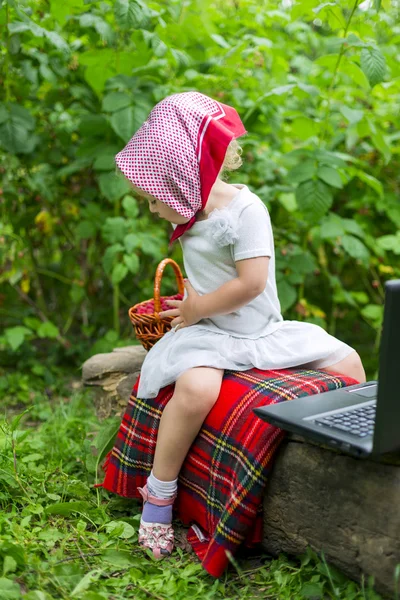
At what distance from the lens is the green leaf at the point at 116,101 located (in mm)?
2754

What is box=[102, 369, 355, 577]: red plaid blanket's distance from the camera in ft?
5.77

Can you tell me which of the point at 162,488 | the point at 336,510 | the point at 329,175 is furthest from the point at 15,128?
the point at 336,510

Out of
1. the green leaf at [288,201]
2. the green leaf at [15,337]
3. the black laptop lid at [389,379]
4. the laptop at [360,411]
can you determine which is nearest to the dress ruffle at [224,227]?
the laptop at [360,411]

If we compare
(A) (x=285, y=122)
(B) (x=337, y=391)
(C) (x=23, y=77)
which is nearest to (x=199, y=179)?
Answer: (B) (x=337, y=391)

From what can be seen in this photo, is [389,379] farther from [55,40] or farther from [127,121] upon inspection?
[55,40]

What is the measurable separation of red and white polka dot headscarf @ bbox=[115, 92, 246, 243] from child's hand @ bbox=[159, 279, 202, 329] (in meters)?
0.24

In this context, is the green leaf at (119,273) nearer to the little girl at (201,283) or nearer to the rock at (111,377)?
the rock at (111,377)

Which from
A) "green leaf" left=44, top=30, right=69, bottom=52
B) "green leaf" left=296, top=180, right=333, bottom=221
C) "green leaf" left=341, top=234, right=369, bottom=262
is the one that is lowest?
"green leaf" left=341, top=234, right=369, bottom=262

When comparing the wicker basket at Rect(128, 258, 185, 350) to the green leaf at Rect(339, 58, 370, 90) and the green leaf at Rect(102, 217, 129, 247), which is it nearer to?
the green leaf at Rect(102, 217, 129, 247)

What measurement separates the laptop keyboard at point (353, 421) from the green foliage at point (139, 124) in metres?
1.26

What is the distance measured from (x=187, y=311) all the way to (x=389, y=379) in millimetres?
790

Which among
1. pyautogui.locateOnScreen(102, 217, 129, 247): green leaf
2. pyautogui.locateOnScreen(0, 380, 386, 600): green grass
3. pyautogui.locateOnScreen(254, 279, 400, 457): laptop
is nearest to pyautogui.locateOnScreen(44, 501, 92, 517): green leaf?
pyautogui.locateOnScreen(0, 380, 386, 600): green grass

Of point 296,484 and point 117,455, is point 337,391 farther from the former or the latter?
point 117,455

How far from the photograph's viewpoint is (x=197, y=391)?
187 centimetres
